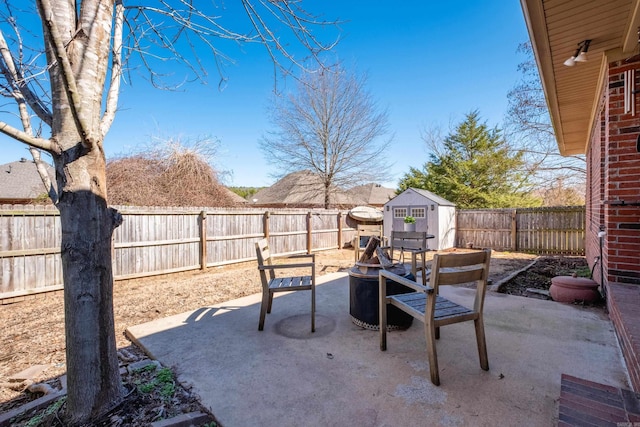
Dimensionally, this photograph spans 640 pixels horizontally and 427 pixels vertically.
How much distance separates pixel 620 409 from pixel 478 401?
76cm

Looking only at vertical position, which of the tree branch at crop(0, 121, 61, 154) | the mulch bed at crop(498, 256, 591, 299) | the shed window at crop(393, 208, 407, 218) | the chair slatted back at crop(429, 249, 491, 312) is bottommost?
the mulch bed at crop(498, 256, 591, 299)

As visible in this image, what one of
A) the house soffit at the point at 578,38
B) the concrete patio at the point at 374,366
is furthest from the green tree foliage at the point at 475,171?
the concrete patio at the point at 374,366

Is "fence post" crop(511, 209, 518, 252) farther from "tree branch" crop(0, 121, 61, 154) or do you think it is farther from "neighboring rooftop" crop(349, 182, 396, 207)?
"tree branch" crop(0, 121, 61, 154)

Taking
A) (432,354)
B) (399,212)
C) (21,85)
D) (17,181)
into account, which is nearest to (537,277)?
(432,354)

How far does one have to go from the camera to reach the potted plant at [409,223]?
1070cm

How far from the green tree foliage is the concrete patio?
42.3 feet

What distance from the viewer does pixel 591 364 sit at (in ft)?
7.54

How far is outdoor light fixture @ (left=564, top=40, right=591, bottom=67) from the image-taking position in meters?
3.00

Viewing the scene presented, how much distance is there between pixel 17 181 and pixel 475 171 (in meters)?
22.6

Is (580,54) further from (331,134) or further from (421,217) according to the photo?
(331,134)

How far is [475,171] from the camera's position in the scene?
15.6 meters

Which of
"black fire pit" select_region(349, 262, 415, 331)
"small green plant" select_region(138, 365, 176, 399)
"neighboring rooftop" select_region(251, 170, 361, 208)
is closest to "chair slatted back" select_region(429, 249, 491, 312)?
"black fire pit" select_region(349, 262, 415, 331)

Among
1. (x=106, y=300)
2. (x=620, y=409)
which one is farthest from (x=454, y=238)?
(x=106, y=300)

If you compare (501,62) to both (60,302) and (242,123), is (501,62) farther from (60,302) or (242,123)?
(60,302)
